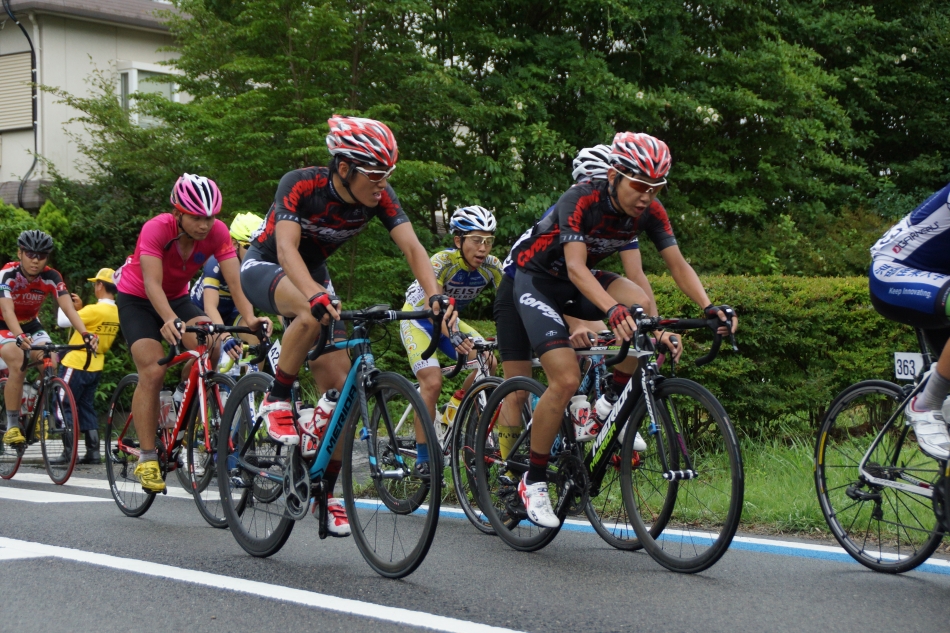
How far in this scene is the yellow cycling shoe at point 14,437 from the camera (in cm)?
1055

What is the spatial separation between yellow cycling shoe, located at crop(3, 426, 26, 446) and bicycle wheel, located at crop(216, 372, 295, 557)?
4954 millimetres

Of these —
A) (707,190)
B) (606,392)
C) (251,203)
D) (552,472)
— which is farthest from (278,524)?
(707,190)

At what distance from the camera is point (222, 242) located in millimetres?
7844

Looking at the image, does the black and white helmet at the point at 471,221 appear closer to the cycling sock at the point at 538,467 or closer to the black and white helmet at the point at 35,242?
the cycling sock at the point at 538,467

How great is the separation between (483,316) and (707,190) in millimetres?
4058

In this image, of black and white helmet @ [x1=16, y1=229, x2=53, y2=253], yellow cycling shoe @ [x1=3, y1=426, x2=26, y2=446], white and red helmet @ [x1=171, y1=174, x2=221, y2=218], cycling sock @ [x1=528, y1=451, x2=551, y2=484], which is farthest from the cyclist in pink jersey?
yellow cycling shoe @ [x1=3, y1=426, x2=26, y2=446]

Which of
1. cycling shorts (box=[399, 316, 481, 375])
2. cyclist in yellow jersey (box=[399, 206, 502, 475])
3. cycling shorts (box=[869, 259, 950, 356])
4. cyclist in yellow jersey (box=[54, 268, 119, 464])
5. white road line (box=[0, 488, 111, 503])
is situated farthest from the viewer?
cyclist in yellow jersey (box=[54, 268, 119, 464])

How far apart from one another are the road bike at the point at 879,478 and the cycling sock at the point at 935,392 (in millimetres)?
103

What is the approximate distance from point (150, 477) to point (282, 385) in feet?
6.96

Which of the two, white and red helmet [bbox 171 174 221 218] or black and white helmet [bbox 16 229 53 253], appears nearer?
white and red helmet [bbox 171 174 221 218]

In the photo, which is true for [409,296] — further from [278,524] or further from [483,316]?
[483,316]

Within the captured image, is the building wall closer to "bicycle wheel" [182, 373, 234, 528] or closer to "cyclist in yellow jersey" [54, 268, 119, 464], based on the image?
"cyclist in yellow jersey" [54, 268, 119, 464]

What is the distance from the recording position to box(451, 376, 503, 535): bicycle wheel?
6938 mm

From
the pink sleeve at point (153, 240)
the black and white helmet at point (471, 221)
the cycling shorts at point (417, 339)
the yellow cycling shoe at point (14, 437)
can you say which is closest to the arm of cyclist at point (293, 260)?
the pink sleeve at point (153, 240)
